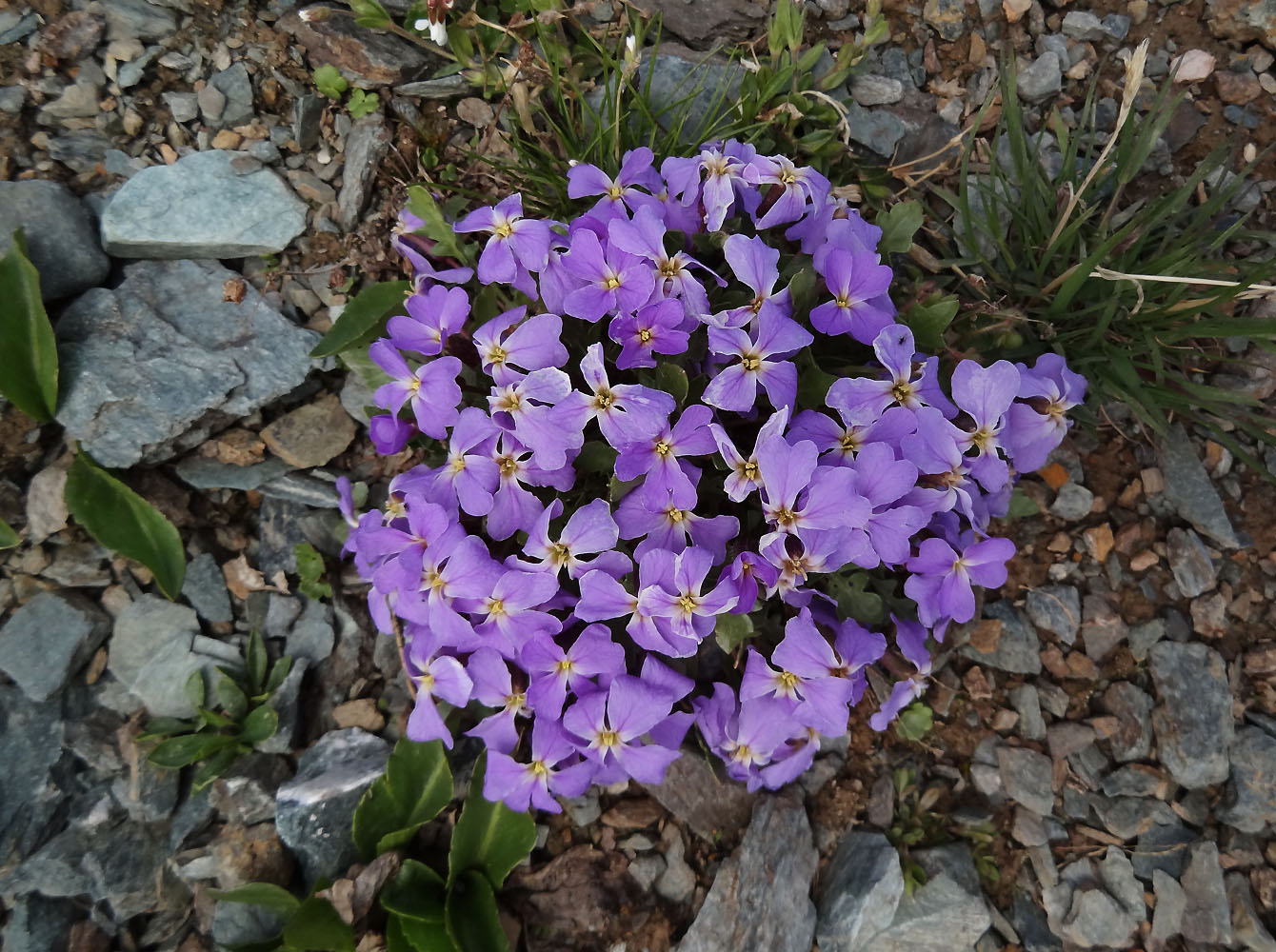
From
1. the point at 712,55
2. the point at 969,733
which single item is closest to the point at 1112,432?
the point at 969,733

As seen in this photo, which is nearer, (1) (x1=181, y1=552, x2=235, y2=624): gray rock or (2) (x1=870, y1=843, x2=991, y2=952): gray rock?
(2) (x1=870, y1=843, x2=991, y2=952): gray rock

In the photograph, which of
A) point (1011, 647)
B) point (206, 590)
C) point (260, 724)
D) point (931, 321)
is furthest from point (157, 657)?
point (1011, 647)

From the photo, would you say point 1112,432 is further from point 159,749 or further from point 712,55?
point 159,749

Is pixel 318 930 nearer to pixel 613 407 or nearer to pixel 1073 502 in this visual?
pixel 613 407

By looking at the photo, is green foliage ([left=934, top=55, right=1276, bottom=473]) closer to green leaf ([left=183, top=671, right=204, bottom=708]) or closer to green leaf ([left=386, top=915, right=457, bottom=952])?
green leaf ([left=386, top=915, right=457, bottom=952])

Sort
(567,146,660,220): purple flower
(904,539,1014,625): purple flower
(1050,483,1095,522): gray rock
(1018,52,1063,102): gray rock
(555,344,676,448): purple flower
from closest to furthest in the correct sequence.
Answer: (555,344,676,448): purple flower → (904,539,1014,625): purple flower → (567,146,660,220): purple flower → (1050,483,1095,522): gray rock → (1018,52,1063,102): gray rock

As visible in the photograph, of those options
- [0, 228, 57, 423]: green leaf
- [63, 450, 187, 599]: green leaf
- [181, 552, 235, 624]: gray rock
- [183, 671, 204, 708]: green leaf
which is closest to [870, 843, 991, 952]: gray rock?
[183, 671, 204, 708]: green leaf

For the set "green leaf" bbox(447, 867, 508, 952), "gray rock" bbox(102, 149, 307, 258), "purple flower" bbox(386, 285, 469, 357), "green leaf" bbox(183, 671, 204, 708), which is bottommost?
"green leaf" bbox(447, 867, 508, 952)

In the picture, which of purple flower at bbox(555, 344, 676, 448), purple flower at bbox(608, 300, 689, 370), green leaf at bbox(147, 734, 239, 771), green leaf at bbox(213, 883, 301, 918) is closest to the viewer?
purple flower at bbox(555, 344, 676, 448)
